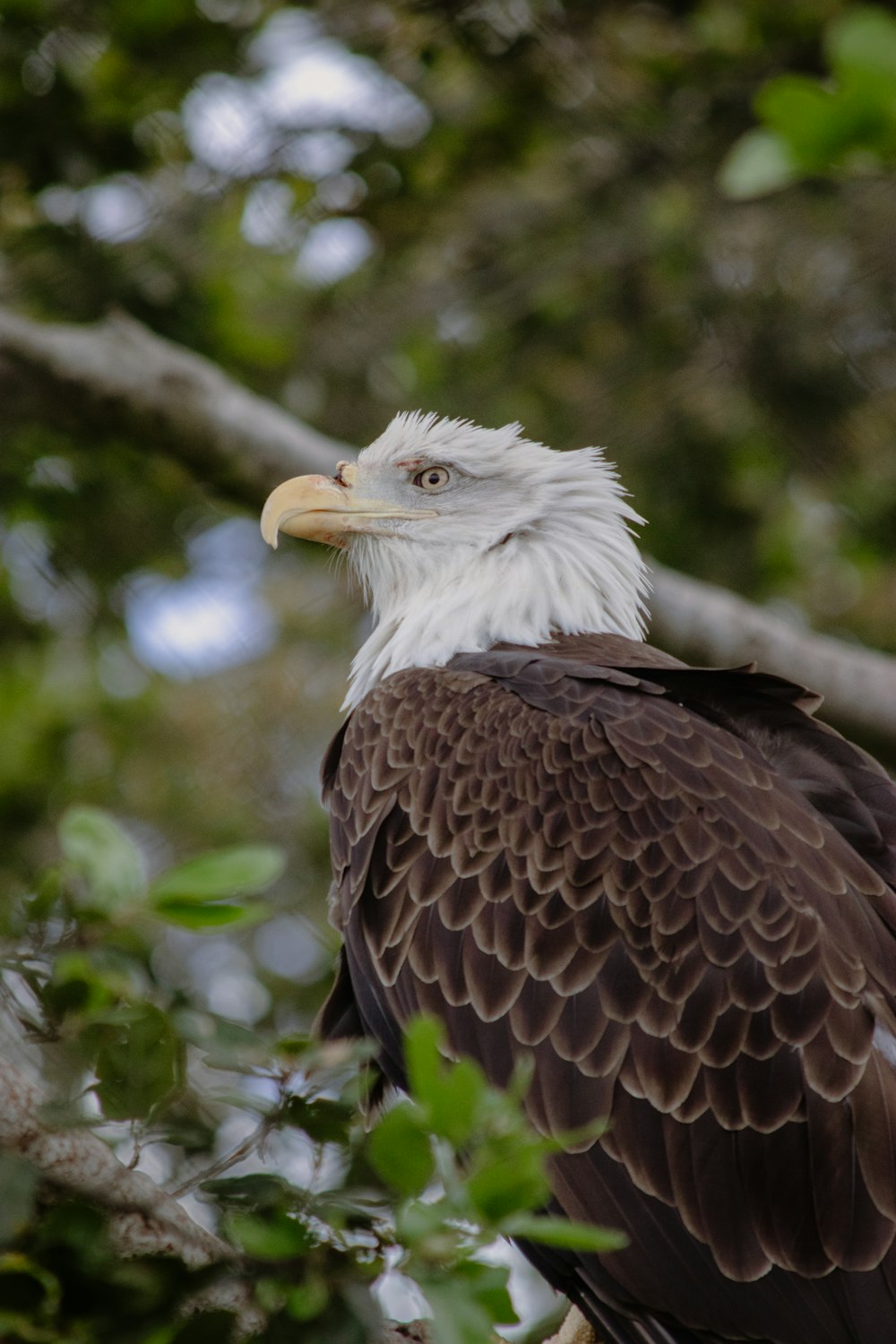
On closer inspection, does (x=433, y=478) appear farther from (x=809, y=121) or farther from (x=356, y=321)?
(x=356, y=321)

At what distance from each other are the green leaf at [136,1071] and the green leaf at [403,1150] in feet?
1.65

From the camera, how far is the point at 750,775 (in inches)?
160

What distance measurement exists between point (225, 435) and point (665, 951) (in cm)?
372

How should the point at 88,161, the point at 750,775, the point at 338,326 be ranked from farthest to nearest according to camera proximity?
the point at 338,326
the point at 88,161
the point at 750,775

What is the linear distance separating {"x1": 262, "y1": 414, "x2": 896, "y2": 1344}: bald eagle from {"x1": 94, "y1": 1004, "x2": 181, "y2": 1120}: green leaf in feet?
4.94

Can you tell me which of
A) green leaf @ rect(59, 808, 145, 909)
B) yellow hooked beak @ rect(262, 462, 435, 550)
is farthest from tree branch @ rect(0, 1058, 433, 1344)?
yellow hooked beak @ rect(262, 462, 435, 550)

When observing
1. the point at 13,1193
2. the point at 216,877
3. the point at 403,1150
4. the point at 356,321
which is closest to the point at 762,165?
the point at 216,877

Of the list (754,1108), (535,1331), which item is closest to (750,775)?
(754,1108)

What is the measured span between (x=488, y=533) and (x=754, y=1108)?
2397 millimetres

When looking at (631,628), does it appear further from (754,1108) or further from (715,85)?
(715,85)

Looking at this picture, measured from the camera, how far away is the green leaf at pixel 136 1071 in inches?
102

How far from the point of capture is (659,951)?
150 inches

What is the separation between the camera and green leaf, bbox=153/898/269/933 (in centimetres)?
292

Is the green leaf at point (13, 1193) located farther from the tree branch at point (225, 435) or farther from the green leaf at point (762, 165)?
the tree branch at point (225, 435)
